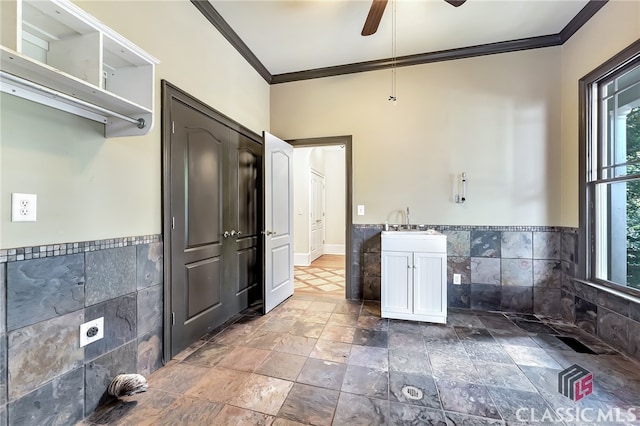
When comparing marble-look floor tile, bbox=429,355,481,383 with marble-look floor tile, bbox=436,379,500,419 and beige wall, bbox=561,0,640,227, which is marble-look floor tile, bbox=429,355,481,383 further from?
beige wall, bbox=561,0,640,227

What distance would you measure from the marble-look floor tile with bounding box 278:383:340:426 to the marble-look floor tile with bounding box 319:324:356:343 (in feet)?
2.20

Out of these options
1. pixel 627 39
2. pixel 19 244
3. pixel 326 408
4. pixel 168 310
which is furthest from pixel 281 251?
pixel 627 39

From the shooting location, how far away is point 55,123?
1282 millimetres

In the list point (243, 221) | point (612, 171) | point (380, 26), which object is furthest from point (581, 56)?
point (243, 221)

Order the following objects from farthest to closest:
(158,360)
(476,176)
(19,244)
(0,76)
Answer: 1. (476,176)
2. (158,360)
3. (19,244)
4. (0,76)

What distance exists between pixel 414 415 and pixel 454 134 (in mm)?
2790

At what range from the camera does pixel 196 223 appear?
7.27 feet

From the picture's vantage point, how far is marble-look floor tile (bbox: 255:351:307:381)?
1789 mm

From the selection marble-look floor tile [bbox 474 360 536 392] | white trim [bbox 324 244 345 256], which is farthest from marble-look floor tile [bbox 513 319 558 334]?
white trim [bbox 324 244 345 256]

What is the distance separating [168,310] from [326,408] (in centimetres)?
131

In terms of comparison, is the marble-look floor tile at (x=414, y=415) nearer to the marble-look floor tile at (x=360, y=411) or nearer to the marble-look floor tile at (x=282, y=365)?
the marble-look floor tile at (x=360, y=411)

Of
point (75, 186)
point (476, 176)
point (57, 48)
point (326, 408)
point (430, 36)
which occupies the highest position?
point (430, 36)

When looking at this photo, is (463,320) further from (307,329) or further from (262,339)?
(262,339)

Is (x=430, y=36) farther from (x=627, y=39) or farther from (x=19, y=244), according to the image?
(x=19, y=244)
